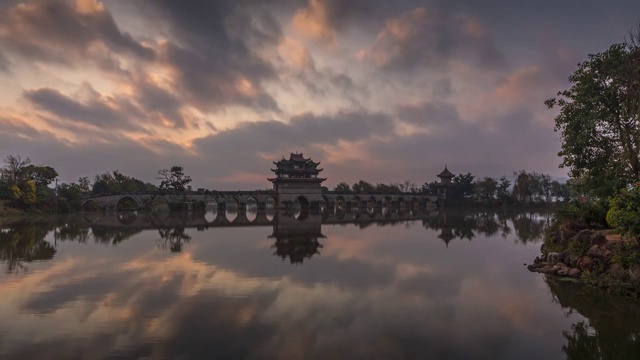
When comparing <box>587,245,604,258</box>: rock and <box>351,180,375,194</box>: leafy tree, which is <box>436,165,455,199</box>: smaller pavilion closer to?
<box>351,180,375,194</box>: leafy tree

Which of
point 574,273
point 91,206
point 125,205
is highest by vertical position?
point 125,205

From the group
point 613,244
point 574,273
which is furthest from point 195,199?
point 613,244

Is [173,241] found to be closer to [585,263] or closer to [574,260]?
[574,260]

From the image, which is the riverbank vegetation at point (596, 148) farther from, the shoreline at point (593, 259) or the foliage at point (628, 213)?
the foliage at point (628, 213)

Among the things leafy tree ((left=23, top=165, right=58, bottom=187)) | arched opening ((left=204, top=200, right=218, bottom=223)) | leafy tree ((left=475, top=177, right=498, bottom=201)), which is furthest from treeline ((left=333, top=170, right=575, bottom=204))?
leafy tree ((left=23, top=165, right=58, bottom=187))

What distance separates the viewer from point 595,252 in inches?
528

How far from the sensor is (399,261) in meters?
18.0

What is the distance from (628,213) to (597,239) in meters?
3.81

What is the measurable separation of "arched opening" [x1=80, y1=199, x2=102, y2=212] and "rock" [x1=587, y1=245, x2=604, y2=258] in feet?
230

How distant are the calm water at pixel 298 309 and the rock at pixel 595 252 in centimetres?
179

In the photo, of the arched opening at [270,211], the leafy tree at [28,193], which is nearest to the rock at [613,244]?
the arched opening at [270,211]

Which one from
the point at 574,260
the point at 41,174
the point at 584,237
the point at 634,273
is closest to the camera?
the point at 634,273

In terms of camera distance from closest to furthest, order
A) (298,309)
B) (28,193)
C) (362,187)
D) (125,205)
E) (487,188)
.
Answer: (298,309)
(28,193)
(125,205)
(487,188)
(362,187)

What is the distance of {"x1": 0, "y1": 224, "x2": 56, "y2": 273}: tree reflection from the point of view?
1662 cm
